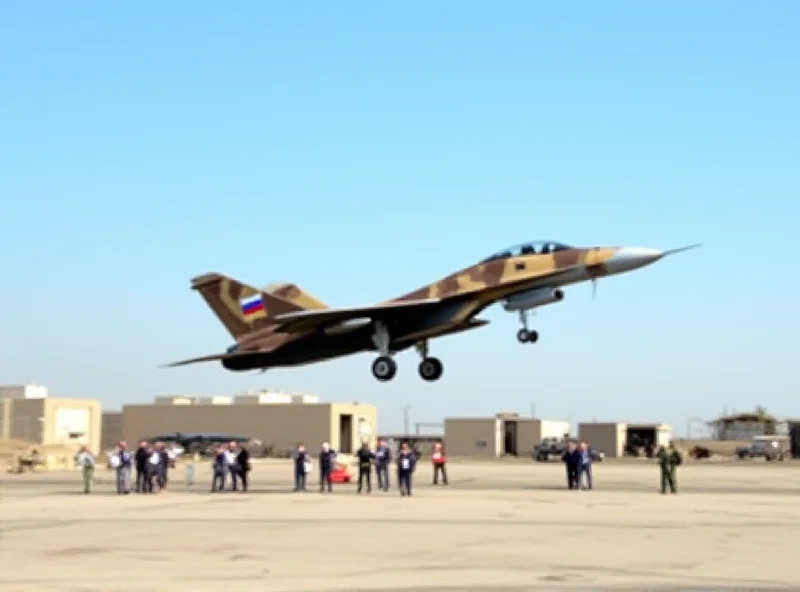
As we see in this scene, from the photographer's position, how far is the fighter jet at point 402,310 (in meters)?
34.8

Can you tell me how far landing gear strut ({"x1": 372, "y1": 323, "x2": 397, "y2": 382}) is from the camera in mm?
38188

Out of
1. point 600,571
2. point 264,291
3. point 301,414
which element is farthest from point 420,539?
point 301,414

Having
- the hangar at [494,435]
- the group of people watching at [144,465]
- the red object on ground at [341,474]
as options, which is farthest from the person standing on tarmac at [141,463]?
the hangar at [494,435]

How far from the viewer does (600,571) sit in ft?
46.2

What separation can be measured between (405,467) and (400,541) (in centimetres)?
1053

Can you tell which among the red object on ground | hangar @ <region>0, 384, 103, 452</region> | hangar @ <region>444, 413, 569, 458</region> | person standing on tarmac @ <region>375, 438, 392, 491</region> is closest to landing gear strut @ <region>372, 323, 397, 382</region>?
the red object on ground

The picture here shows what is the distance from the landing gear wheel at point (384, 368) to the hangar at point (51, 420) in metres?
46.7

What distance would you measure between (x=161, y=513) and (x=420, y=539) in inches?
311

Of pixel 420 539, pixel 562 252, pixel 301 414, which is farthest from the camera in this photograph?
pixel 301 414

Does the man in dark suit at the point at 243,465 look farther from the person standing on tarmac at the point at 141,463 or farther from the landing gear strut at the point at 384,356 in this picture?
the landing gear strut at the point at 384,356

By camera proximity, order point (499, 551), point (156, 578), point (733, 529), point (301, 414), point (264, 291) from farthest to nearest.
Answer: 1. point (301, 414)
2. point (264, 291)
3. point (733, 529)
4. point (499, 551)
5. point (156, 578)

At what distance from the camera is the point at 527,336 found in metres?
35.1

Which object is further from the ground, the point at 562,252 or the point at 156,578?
the point at 562,252

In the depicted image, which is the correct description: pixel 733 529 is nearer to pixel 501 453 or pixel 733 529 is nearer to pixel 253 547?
pixel 253 547
